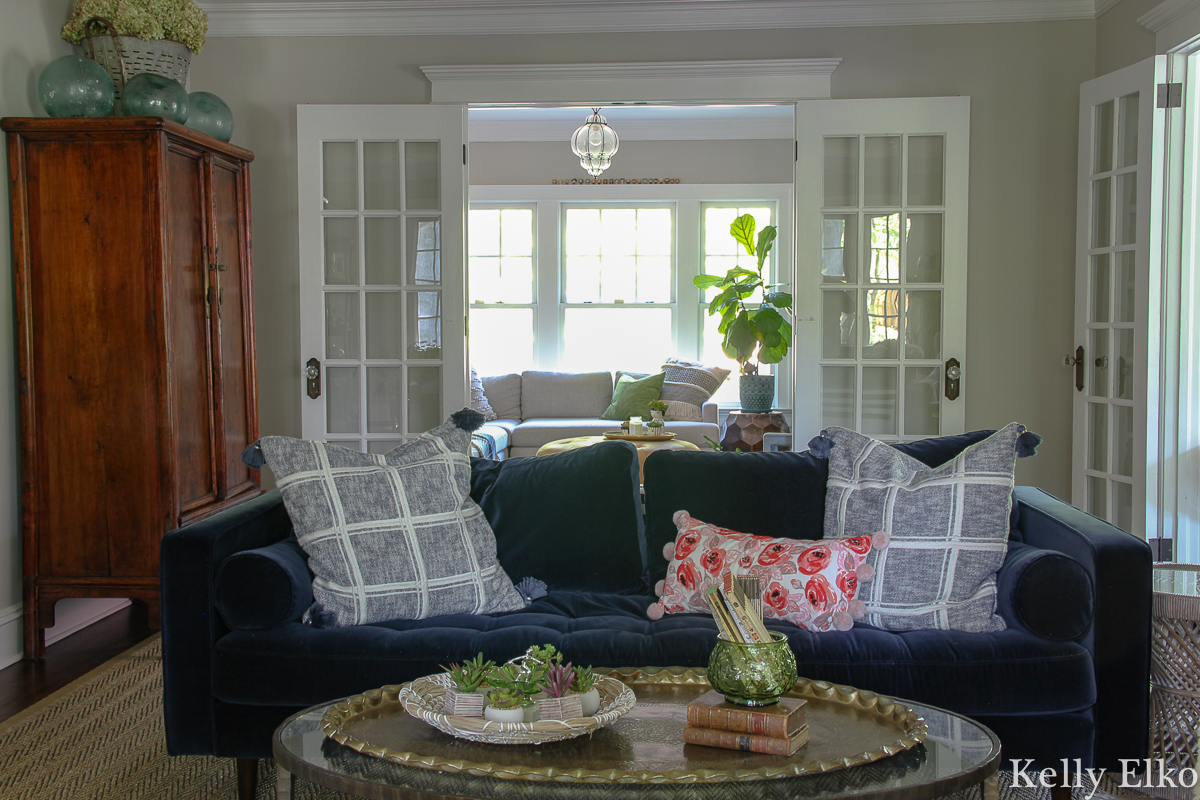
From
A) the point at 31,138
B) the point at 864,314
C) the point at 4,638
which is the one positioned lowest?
the point at 4,638

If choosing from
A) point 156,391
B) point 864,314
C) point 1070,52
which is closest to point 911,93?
point 1070,52

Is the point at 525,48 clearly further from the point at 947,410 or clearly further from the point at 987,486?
the point at 987,486

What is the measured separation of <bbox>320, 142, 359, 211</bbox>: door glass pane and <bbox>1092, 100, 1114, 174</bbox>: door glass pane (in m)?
3.26

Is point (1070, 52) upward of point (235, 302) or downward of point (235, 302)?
upward

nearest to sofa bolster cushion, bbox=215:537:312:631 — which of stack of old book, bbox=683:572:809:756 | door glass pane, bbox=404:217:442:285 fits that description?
stack of old book, bbox=683:572:809:756

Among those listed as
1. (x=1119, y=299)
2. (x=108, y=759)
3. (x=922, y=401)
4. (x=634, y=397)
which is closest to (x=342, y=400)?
(x=108, y=759)

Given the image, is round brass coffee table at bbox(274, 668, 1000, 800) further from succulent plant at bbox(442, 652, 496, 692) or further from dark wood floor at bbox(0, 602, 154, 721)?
dark wood floor at bbox(0, 602, 154, 721)

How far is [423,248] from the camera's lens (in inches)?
182

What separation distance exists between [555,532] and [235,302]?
2223 mm

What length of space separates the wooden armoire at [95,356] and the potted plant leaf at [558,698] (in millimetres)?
2488

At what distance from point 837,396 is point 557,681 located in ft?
10.8

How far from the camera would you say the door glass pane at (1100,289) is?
418cm

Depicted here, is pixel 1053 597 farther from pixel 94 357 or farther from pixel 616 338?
pixel 616 338

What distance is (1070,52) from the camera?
4488 millimetres
